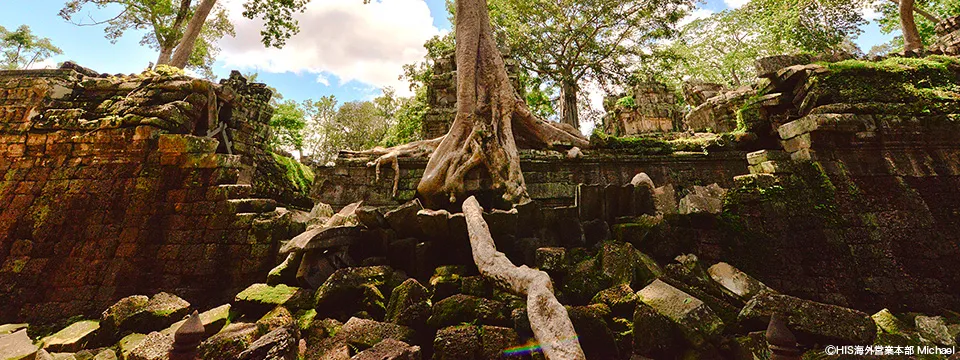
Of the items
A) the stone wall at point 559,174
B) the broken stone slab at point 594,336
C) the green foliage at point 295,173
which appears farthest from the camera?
the green foliage at point 295,173

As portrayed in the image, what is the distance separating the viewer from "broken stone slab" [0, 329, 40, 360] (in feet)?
7.95

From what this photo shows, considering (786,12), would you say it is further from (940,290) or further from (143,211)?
(143,211)

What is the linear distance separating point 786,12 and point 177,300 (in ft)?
74.1

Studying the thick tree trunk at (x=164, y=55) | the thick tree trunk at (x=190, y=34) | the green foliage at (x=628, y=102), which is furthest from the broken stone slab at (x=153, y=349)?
the green foliage at (x=628, y=102)

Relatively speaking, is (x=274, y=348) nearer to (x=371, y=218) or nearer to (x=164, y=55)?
(x=371, y=218)

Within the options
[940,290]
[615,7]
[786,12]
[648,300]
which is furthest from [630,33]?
[648,300]

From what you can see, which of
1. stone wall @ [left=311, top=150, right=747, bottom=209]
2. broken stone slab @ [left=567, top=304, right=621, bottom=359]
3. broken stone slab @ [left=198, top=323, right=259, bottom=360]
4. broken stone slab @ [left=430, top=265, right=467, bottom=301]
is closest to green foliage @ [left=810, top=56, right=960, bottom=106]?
stone wall @ [left=311, top=150, right=747, bottom=209]

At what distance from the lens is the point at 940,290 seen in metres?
3.24

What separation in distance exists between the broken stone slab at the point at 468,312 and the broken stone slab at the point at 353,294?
23.2 inches

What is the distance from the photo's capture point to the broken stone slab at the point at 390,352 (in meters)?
1.86

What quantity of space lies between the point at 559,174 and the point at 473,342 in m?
4.34

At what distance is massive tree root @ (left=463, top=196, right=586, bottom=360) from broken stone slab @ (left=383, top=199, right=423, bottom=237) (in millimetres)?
567

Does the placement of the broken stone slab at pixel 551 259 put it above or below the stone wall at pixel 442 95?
below

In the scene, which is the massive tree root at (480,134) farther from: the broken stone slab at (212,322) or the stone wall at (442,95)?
the stone wall at (442,95)
